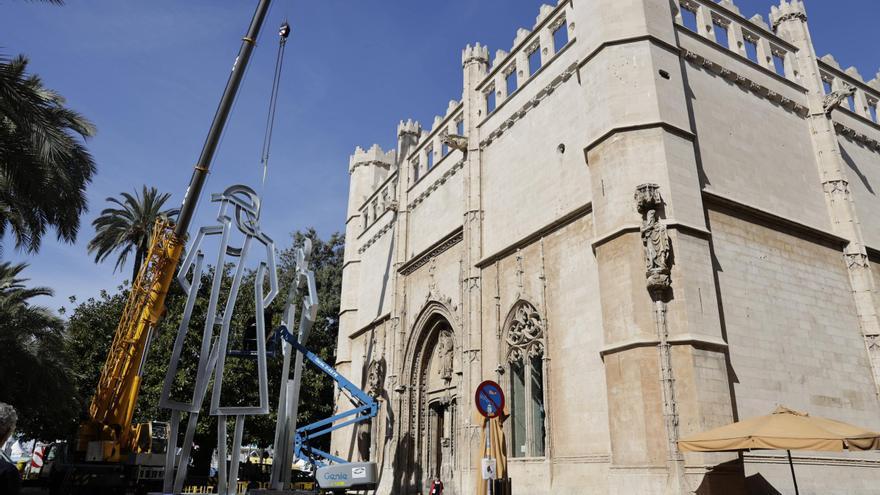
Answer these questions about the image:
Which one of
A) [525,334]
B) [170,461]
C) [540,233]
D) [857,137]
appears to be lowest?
[170,461]

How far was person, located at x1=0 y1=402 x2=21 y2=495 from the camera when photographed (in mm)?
3436

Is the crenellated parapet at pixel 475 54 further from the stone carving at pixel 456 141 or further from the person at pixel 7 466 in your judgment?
the person at pixel 7 466

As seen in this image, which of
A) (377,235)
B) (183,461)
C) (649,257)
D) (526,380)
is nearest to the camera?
(183,461)

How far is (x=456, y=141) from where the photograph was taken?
21734 millimetres

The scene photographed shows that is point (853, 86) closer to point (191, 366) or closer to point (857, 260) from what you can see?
point (857, 260)

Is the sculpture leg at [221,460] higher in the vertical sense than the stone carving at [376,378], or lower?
lower

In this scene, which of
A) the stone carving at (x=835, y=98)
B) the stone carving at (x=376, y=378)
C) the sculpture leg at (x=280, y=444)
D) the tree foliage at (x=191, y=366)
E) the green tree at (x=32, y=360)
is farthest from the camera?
the tree foliage at (x=191, y=366)

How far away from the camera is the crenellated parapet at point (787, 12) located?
2022cm

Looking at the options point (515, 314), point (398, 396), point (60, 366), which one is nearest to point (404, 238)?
point (398, 396)

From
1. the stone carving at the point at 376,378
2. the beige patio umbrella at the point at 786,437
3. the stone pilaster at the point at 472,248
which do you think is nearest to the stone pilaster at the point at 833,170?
the beige patio umbrella at the point at 786,437

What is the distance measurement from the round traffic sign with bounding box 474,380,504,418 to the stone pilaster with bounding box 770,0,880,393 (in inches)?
437

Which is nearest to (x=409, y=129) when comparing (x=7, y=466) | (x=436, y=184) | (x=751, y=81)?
(x=436, y=184)

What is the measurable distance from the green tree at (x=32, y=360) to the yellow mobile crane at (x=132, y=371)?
56.0 inches

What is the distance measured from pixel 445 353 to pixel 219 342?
1106 centimetres
